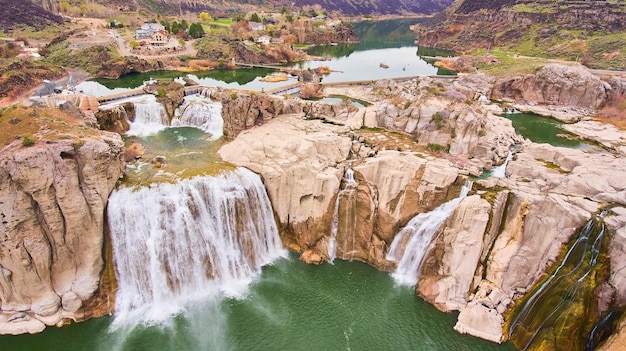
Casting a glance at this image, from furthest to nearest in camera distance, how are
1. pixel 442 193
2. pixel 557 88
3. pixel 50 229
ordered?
pixel 557 88
pixel 442 193
pixel 50 229

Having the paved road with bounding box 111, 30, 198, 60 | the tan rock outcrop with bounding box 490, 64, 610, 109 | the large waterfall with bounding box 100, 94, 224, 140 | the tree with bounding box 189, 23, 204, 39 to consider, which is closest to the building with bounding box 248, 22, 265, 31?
the tree with bounding box 189, 23, 204, 39

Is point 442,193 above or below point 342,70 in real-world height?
below

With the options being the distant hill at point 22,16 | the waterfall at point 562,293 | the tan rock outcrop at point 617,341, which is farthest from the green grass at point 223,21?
the tan rock outcrop at point 617,341

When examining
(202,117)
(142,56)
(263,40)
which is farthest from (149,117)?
(263,40)

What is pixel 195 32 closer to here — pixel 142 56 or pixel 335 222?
pixel 142 56

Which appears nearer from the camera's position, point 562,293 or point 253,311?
point 562,293

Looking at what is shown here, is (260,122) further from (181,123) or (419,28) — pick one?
(419,28)
